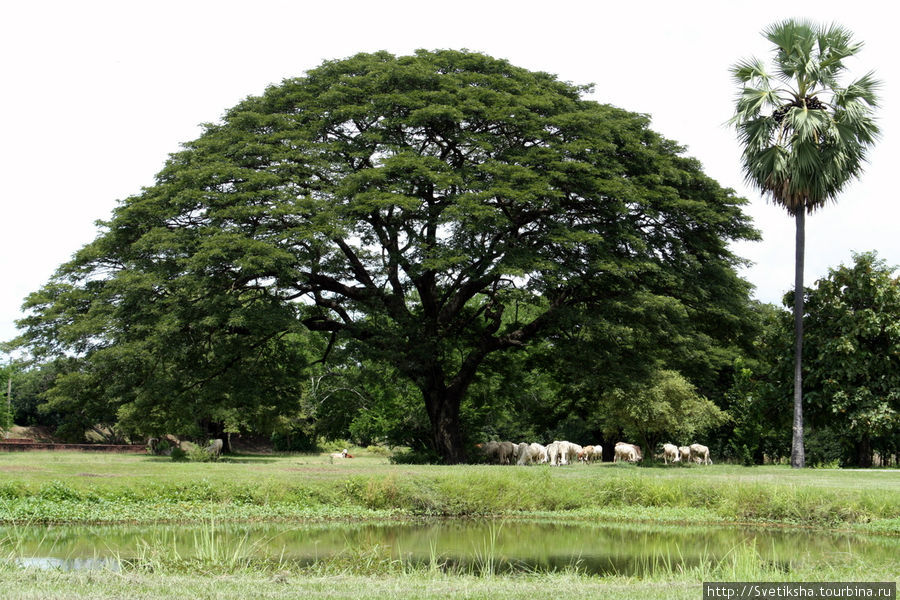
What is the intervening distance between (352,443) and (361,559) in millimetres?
59967

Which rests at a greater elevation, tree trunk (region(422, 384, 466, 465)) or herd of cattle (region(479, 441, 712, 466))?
tree trunk (region(422, 384, 466, 465))

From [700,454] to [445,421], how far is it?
16584 millimetres

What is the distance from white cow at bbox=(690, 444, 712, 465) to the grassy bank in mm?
19688

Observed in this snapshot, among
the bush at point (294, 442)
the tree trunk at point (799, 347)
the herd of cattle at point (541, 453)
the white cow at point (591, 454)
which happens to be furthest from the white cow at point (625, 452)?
the bush at point (294, 442)

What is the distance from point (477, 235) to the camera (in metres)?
28.1

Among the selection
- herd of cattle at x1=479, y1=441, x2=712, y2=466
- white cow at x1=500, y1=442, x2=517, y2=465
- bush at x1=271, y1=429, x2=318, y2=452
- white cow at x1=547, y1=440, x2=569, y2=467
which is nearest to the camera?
herd of cattle at x1=479, y1=441, x2=712, y2=466

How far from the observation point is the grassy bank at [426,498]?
1708 centimetres

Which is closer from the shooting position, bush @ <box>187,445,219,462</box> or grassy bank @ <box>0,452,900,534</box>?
grassy bank @ <box>0,452,900,534</box>

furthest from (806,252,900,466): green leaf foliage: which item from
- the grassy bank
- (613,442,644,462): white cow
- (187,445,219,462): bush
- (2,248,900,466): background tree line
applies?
(187,445,219,462): bush

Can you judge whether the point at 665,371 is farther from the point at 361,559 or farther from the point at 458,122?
the point at 361,559

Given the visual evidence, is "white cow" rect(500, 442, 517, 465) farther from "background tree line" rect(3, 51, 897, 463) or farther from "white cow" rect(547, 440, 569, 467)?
"background tree line" rect(3, 51, 897, 463)

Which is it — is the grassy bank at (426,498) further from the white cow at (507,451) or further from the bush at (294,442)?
the bush at (294,442)

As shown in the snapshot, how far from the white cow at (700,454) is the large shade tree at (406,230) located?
991cm

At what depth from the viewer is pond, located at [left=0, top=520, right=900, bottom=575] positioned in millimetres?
12188
